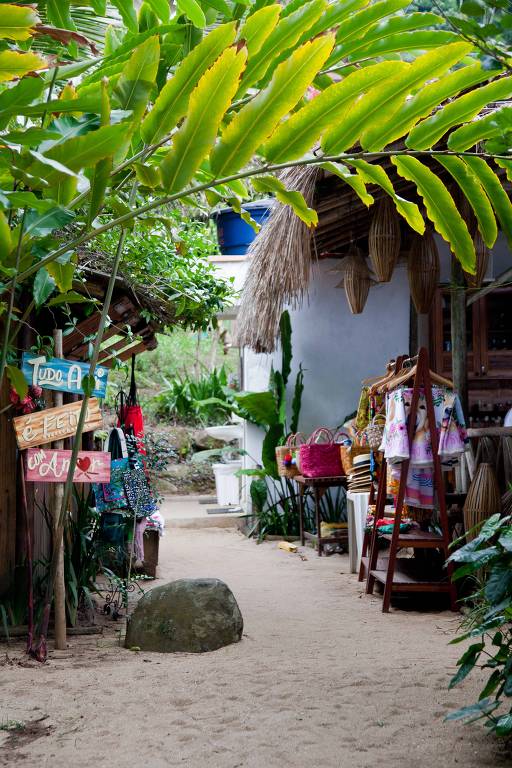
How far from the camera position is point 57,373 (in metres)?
4.67

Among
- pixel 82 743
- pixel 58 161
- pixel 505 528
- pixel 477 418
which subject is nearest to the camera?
pixel 58 161

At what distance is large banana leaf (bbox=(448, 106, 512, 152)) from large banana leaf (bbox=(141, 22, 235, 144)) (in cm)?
59

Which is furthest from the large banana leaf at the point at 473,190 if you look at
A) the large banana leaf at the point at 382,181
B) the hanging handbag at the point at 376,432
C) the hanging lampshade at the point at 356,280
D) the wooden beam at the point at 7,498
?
the hanging lampshade at the point at 356,280

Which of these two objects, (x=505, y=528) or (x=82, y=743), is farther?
(x=82, y=743)

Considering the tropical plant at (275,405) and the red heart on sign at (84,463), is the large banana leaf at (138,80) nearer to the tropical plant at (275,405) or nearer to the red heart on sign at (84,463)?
the red heart on sign at (84,463)

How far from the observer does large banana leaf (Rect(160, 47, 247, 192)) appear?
1699mm

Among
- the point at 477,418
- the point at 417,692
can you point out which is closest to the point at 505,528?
the point at 417,692

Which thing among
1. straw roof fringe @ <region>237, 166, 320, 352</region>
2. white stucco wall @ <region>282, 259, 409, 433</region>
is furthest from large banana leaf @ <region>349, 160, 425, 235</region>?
white stucco wall @ <region>282, 259, 409, 433</region>

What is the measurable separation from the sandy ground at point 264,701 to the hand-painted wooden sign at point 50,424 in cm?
111

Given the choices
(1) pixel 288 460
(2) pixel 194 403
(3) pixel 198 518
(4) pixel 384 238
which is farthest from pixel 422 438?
(2) pixel 194 403

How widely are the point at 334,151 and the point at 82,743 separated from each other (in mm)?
2353

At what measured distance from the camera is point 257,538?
9.27 metres

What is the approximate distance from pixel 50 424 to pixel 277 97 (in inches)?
124

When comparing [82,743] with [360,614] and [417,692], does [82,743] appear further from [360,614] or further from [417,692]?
[360,614]
